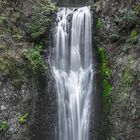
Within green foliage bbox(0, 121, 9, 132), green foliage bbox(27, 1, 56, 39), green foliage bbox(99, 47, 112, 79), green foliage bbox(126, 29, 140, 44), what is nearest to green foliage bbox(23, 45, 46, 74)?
green foliage bbox(27, 1, 56, 39)

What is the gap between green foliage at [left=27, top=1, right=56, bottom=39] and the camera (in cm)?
1290

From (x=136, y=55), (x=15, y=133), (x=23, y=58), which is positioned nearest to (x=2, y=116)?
(x=15, y=133)

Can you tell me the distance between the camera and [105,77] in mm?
11227

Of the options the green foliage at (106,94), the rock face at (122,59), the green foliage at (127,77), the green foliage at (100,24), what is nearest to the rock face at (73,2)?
Answer: the rock face at (122,59)

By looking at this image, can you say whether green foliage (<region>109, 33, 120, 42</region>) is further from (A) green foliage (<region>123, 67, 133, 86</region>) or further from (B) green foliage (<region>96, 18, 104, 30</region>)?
(A) green foliage (<region>123, 67, 133, 86</region>)

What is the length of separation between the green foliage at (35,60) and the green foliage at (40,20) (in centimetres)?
107

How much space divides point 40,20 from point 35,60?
2.37 m

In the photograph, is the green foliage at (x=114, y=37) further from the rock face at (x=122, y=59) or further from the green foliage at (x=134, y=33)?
the green foliage at (x=134, y=33)

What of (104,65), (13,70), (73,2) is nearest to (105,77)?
(104,65)

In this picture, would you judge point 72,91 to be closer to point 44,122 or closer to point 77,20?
point 44,122

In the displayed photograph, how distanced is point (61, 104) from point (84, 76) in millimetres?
1413

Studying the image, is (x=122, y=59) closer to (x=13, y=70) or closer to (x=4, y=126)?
(x=13, y=70)

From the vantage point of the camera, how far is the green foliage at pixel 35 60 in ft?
37.8

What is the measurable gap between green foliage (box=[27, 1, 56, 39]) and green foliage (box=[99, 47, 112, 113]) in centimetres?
263
